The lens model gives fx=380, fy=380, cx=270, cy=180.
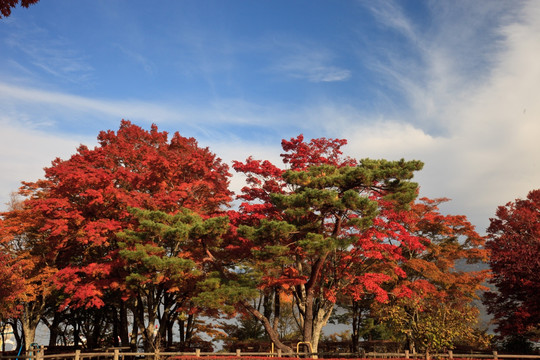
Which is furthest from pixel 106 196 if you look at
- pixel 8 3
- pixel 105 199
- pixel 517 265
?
pixel 517 265

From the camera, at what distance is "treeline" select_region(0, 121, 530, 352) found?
15.1m

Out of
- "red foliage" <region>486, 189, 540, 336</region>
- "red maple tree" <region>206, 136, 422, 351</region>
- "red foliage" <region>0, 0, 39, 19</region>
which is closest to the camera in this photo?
"red foliage" <region>0, 0, 39, 19</region>

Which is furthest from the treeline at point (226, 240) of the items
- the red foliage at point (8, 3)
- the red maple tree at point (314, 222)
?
the red foliage at point (8, 3)

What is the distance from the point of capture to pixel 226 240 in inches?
715

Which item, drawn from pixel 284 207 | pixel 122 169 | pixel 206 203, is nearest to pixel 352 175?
pixel 284 207

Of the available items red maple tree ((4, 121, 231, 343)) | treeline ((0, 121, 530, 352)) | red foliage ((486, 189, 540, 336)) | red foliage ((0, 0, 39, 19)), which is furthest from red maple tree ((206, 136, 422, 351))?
red foliage ((0, 0, 39, 19))

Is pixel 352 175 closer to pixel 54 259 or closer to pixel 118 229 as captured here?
pixel 118 229

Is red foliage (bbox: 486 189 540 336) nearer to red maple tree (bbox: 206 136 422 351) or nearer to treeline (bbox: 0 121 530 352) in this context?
treeline (bbox: 0 121 530 352)

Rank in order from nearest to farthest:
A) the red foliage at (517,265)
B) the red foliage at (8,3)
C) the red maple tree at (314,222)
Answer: the red foliage at (8,3), the red maple tree at (314,222), the red foliage at (517,265)

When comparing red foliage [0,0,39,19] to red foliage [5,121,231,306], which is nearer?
red foliage [0,0,39,19]

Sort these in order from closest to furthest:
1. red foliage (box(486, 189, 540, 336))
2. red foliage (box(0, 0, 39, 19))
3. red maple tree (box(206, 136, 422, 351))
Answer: red foliage (box(0, 0, 39, 19)) → red maple tree (box(206, 136, 422, 351)) → red foliage (box(486, 189, 540, 336))

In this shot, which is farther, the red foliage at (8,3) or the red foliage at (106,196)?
the red foliage at (106,196)

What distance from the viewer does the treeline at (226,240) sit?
596 inches

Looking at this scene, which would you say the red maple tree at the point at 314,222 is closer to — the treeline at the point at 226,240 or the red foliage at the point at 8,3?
the treeline at the point at 226,240
